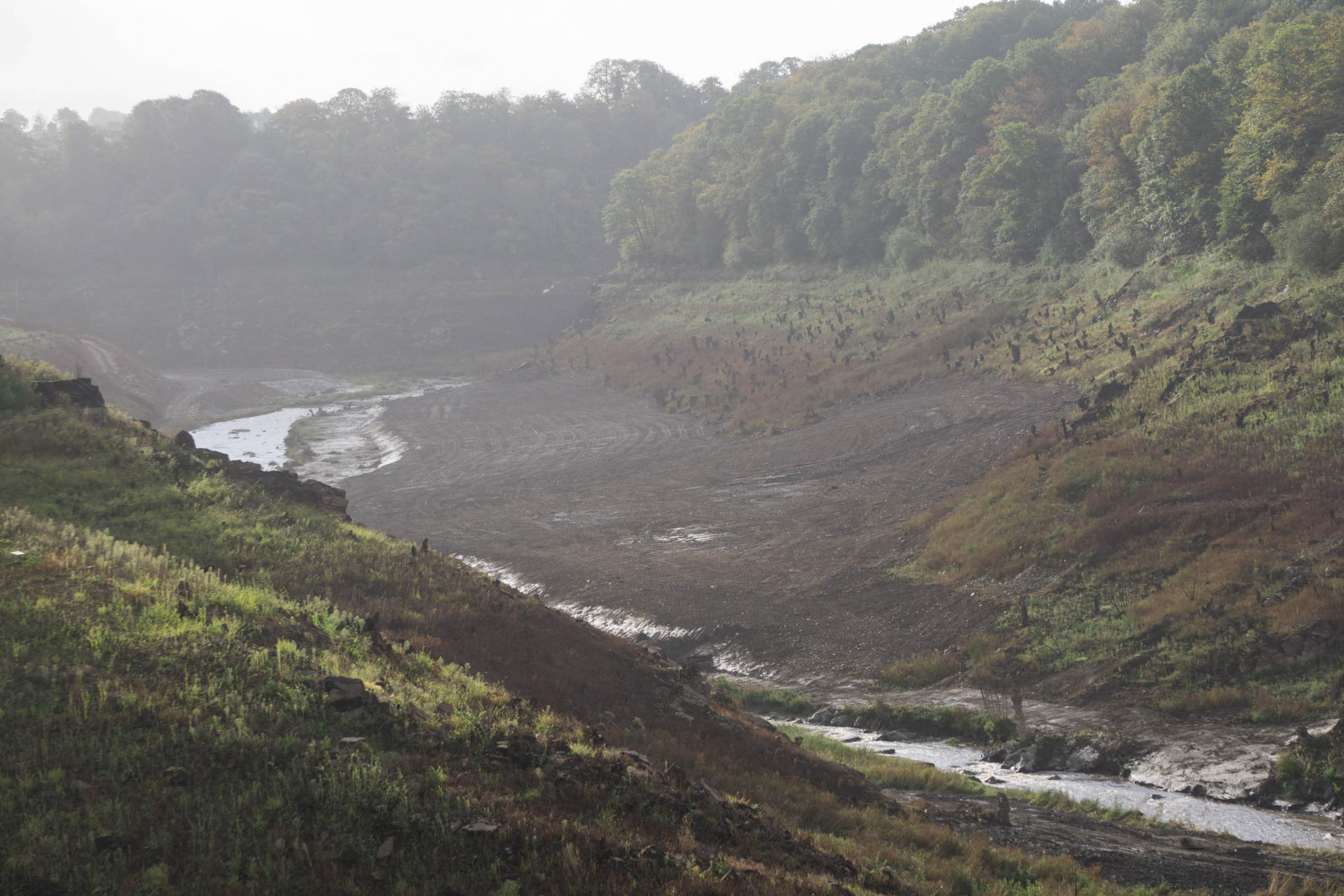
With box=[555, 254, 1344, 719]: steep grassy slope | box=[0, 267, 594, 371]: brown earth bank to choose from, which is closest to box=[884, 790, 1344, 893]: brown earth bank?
box=[555, 254, 1344, 719]: steep grassy slope

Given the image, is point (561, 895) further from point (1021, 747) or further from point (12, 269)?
point (12, 269)

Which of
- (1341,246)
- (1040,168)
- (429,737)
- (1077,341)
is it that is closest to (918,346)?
(1077,341)

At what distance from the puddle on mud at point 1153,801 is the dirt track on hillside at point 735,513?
4664 millimetres

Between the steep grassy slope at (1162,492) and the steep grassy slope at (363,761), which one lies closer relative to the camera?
the steep grassy slope at (363,761)

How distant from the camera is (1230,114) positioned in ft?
148

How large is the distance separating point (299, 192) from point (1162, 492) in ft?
435

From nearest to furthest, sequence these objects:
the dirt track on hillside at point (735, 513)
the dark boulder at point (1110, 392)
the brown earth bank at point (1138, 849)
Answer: the brown earth bank at point (1138, 849)
the dirt track on hillside at point (735, 513)
the dark boulder at point (1110, 392)

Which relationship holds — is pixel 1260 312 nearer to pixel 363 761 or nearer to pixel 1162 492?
pixel 1162 492

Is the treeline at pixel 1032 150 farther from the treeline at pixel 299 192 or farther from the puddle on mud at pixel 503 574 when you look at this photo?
the puddle on mud at pixel 503 574

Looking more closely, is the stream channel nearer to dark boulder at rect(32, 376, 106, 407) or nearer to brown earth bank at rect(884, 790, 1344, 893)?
brown earth bank at rect(884, 790, 1344, 893)

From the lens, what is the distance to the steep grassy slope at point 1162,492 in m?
20.0

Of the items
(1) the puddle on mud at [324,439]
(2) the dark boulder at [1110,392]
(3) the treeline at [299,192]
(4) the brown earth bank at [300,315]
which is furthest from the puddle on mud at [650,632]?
(3) the treeline at [299,192]

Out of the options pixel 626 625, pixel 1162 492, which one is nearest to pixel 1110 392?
pixel 1162 492

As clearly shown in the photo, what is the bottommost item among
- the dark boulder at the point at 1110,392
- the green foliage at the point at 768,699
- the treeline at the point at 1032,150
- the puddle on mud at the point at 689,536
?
the green foliage at the point at 768,699
